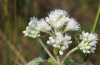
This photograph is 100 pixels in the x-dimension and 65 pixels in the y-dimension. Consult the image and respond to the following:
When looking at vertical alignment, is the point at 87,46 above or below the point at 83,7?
below

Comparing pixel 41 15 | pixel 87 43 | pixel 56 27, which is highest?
pixel 41 15

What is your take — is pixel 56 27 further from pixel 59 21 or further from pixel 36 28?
pixel 36 28

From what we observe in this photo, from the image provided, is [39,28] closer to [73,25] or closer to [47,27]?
[47,27]

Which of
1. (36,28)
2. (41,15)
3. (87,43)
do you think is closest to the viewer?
(87,43)

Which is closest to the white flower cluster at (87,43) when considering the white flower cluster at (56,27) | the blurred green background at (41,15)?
the white flower cluster at (56,27)

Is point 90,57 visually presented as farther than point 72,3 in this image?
No

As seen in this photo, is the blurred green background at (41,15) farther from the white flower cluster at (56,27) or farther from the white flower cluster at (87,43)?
the white flower cluster at (87,43)

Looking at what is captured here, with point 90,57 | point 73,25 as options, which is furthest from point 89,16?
point 73,25

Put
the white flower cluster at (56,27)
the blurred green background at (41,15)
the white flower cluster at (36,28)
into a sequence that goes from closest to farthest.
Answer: the white flower cluster at (56,27)
the white flower cluster at (36,28)
the blurred green background at (41,15)

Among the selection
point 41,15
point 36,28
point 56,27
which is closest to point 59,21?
point 56,27

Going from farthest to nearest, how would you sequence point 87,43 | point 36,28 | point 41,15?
1. point 41,15
2. point 36,28
3. point 87,43

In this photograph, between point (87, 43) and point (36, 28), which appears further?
point (36, 28)
